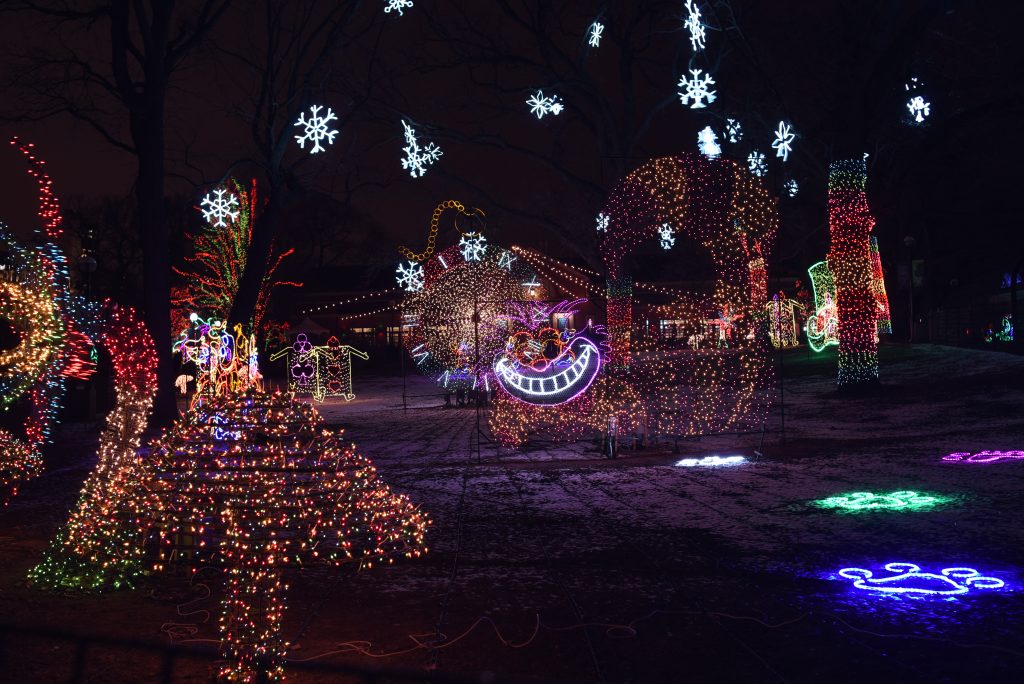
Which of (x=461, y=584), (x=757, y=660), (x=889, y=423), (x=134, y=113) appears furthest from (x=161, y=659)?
(x=134, y=113)

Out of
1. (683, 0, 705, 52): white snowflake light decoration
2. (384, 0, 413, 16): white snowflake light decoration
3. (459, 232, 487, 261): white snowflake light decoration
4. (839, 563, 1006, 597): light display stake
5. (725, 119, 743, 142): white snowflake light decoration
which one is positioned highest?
(384, 0, 413, 16): white snowflake light decoration

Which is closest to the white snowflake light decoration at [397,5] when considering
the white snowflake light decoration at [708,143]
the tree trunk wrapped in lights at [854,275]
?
the white snowflake light decoration at [708,143]

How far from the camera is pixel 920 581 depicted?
591cm

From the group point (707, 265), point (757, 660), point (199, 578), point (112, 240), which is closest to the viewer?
point (757, 660)

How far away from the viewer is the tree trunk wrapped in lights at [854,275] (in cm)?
A: 1764

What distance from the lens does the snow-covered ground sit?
15.6 feet

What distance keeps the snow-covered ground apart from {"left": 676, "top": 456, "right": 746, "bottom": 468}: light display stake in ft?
0.60

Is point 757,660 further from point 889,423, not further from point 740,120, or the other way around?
point 740,120

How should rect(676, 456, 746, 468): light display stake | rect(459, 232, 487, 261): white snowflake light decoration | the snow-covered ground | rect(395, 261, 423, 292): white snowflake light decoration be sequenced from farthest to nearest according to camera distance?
rect(395, 261, 423, 292): white snowflake light decoration < rect(459, 232, 487, 261): white snowflake light decoration < rect(676, 456, 746, 468): light display stake < the snow-covered ground

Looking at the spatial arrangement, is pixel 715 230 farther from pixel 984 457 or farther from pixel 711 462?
pixel 984 457

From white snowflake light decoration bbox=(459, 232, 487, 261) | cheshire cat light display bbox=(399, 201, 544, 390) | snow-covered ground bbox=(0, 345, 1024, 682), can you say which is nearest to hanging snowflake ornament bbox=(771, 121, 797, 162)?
snow-covered ground bbox=(0, 345, 1024, 682)

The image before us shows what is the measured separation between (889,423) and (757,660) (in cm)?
1118

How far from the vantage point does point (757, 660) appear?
4.66 m

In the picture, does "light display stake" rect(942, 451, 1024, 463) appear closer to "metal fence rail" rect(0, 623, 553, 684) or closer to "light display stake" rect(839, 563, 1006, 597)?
"light display stake" rect(839, 563, 1006, 597)
